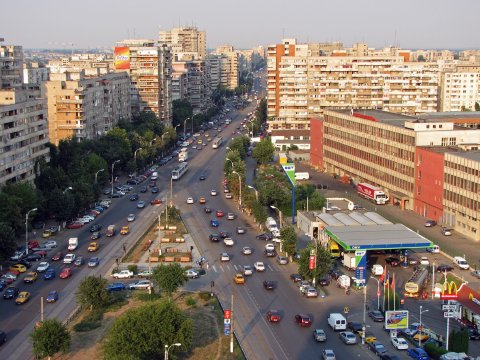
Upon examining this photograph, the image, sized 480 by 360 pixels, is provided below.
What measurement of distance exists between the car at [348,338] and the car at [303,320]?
1.58m

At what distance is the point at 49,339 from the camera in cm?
2527

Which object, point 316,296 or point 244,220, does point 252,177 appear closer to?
point 244,220

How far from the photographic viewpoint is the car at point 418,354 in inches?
1008

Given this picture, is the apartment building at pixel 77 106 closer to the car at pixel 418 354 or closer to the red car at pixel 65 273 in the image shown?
the red car at pixel 65 273

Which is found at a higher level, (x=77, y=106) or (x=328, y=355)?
(x=77, y=106)

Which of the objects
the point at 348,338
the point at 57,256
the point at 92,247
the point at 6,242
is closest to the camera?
the point at 348,338

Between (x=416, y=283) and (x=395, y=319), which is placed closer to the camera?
(x=395, y=319)

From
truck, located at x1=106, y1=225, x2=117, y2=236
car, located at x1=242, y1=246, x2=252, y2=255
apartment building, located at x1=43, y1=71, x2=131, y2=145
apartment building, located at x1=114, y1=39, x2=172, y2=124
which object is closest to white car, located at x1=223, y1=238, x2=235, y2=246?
car, located at x1=242, y1=246, x2=252, y2=255

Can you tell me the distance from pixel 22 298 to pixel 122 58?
59.2 meters

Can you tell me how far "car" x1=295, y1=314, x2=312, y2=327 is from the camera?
94.7ft

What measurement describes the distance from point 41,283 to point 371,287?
47.4 feet

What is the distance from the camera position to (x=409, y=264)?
37.4 meters

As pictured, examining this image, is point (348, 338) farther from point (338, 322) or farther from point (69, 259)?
point (69, 259)

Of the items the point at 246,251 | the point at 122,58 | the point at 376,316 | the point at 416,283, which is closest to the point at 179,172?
the point at 246,251
